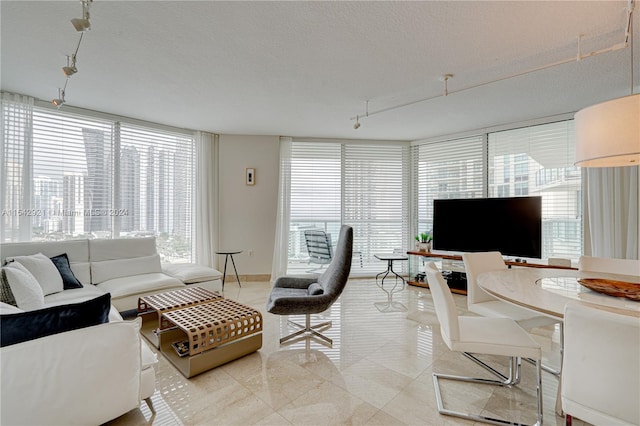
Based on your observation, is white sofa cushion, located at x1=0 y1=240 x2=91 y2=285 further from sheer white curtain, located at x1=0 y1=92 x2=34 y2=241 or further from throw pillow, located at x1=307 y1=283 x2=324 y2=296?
throw pillow, located at x1=307 y1=283 x2=324 y2=296

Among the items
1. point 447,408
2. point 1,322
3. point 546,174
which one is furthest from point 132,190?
point 546,174

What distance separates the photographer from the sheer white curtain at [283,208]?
5.08 metres

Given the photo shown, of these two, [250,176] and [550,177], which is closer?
[550,177]

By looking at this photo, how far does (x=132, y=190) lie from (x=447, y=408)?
4.53 metres

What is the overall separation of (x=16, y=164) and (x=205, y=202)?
221cm

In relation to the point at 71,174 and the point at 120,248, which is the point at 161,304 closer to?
the point at 120,248

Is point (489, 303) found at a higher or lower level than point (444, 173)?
lower

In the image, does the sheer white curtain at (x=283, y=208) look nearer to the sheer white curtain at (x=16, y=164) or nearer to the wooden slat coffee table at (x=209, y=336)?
the wooden slat coffee table at (x=209, y=336)

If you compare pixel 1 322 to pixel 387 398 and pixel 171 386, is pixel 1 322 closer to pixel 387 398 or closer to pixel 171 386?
pixel 171 386

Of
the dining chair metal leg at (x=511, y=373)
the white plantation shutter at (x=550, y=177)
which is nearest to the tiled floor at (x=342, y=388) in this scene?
the dining chair metal leg at (x=511, y=373)

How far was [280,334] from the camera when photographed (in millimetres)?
2922

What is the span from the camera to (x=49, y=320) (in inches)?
52.1

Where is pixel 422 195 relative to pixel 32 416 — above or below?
above

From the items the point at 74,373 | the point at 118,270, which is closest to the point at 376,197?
the point at 118,270
